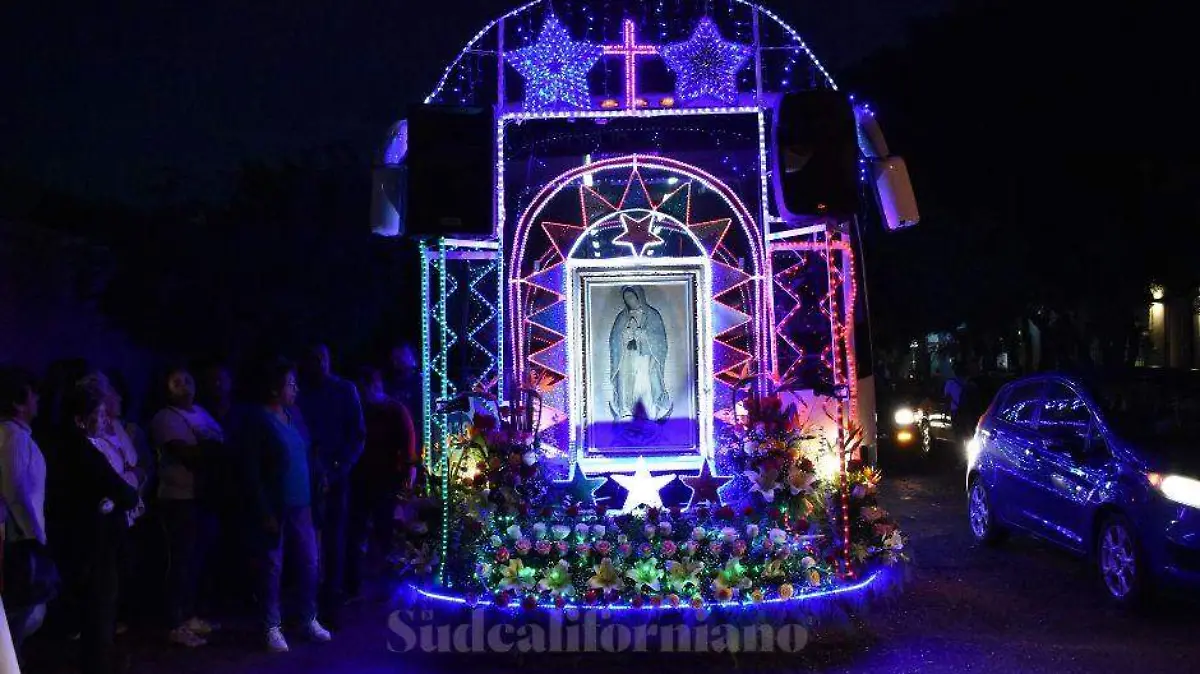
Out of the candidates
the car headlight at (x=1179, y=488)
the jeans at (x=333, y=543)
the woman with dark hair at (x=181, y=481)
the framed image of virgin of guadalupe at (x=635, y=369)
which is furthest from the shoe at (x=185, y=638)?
the car headlight at (x=1179, y=488)

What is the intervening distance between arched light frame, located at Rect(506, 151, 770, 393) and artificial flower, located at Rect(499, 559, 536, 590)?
348cm

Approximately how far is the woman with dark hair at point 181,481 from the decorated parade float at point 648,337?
1.48m

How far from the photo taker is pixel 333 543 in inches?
300

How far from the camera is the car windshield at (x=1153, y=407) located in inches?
326

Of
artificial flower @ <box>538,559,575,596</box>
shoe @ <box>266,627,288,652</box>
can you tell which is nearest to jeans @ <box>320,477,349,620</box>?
shoe @ <box>266,627,288,652</box>

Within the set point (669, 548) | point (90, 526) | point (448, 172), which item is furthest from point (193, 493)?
point (669, 548)

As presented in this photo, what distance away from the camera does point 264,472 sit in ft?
21.9

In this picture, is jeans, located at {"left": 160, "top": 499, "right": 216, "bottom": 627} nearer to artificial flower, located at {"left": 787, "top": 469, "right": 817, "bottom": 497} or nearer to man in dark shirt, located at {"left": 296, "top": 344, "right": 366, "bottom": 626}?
man in dark shirt, located at {"left": 296, "top": 344, "right": 366, "bottom": 626}

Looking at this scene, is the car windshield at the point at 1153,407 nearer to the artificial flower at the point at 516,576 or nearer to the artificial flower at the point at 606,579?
the artificial flower at the point at 606,579

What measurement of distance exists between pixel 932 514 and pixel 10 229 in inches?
533

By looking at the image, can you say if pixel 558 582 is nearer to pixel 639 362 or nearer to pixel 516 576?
pixel 516 576

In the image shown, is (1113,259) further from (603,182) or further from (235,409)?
(235,409)

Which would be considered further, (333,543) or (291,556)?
(333,543)

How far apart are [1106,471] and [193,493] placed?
21.4 ft
